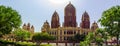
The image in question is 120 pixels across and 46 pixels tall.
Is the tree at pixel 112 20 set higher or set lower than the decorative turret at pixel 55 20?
lower

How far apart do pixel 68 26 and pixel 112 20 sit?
90.2m

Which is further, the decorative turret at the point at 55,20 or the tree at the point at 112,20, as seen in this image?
the decorative turret at the point at 55,20

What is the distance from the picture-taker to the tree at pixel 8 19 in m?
59.6

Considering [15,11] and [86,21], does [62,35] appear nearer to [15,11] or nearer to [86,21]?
[86,21]

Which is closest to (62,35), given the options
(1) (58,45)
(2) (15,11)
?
(1) (58,45)

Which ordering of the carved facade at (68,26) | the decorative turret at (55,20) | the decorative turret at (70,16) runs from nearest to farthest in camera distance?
the carved facade at (68,26), the decorative turret at (70,16), the decorative turret at (55,20)

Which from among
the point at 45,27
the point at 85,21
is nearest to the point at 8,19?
the point at 45,27

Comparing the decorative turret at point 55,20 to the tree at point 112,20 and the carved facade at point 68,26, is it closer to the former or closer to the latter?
the carved facade at point 68,26

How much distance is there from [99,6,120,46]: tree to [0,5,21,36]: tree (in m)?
16.5

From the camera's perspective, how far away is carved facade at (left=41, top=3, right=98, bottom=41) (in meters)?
137

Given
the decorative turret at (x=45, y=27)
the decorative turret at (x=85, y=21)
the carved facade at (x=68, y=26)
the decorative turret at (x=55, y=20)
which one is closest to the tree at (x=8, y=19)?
the carved facade at (x=68, y=26)

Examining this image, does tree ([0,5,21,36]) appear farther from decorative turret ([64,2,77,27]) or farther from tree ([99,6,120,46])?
decorative turret ([64,2,77,27])

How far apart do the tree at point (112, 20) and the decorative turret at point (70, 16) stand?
8769cm

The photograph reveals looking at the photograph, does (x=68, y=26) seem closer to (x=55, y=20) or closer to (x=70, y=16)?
(x=70, y=16)
